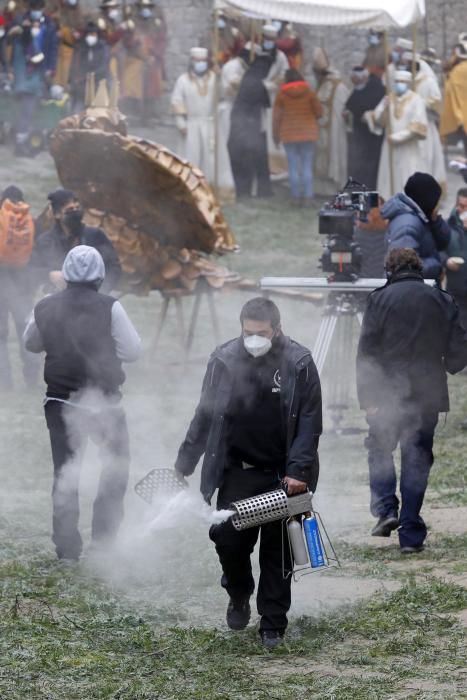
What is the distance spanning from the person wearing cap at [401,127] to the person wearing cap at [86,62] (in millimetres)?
3952

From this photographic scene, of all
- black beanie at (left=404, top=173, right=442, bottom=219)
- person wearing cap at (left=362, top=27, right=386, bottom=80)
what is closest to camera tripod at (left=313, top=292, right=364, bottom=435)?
black beanie at (left=404, top=173, right=442, bottom=219)

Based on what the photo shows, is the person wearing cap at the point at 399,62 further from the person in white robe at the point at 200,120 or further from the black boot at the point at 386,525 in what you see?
the black boot at the point at 386,525

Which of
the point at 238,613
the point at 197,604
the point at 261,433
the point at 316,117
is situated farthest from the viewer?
the point at 316,117

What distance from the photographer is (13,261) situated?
457 inches

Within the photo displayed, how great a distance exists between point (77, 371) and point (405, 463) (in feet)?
5.43

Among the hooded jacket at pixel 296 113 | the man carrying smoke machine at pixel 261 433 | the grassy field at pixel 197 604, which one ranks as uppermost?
the hooded jacket at pixel 296 113

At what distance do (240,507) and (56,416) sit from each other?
1.82 metres

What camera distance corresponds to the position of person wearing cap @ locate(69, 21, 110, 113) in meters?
20.3

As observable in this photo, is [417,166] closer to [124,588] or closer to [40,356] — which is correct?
→ [40,356]

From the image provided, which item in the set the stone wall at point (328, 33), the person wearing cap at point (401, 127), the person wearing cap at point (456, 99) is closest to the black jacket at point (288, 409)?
the person wearing cap at point (401, 127)

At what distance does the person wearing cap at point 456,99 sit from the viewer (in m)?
19.6

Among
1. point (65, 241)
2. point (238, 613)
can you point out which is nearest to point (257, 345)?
point (238, 613)

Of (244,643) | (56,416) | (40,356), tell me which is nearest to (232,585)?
(244,643)

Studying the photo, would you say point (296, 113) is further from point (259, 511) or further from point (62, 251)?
point (259, 511)
